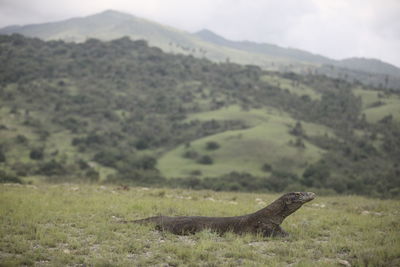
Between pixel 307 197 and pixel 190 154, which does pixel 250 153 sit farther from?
pixel 307 197

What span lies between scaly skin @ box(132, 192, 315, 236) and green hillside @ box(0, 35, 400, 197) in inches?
940

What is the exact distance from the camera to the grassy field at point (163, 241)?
7.77m

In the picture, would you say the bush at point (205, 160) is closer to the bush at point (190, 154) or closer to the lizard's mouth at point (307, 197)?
the bush at point (190, 154)

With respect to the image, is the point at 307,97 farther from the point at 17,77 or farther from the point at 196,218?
the point at 196,218

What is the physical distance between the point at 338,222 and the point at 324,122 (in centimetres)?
10005

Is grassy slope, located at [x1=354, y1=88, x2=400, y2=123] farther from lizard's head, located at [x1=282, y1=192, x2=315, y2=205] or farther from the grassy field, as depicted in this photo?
lizard's head, located at [x1=282, y1=192, x2=315, y2=205]

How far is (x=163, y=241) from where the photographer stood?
936 cm

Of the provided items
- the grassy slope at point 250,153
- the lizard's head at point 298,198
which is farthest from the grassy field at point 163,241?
the grassy slope at point 250,153

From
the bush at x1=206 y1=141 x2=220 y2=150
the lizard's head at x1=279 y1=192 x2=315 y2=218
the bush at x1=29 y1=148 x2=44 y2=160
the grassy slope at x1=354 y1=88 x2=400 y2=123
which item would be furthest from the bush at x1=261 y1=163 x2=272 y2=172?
the lizard's head at x1=279 y1=192 x2=315 y2=218

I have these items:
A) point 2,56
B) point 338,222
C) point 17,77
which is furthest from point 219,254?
point 2,56

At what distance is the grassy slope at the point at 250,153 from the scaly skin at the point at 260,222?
179ft

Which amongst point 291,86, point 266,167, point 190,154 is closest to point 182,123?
point 190,154

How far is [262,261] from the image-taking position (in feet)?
25.4

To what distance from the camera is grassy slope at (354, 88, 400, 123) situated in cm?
11144
